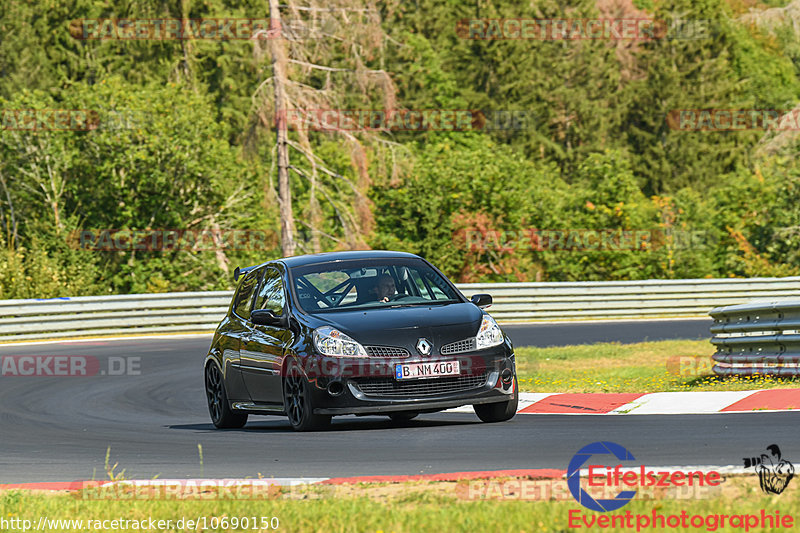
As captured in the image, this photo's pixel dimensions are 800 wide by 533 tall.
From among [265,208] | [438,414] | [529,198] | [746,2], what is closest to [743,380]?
[438,414]

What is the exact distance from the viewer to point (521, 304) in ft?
96.6

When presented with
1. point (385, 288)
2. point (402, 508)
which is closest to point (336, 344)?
point (385, 288)

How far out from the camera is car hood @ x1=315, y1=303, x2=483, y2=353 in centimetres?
1037

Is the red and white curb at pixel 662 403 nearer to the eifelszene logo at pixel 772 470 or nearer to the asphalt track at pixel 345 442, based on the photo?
the asphalt track at pixel 345 442

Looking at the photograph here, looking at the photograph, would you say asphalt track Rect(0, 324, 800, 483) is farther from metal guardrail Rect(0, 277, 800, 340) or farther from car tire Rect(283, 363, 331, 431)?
metal guardrail Rect(0, 277, 800, 340)

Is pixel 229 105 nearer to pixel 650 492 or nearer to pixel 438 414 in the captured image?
pixel 438 414

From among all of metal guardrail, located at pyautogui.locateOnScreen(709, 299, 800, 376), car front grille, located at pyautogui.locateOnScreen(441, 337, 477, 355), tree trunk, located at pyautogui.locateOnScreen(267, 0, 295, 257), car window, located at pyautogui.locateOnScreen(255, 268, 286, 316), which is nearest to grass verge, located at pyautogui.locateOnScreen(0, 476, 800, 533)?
car front grille, located at pyautogui.locateOnScreen(441, 337, 477, 355)

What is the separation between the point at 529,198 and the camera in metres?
43.0

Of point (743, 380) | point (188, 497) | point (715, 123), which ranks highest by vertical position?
point (188, 497)

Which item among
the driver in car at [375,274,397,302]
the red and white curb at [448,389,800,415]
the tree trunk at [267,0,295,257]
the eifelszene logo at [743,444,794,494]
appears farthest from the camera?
the tree trunk at [267,0,295,257]

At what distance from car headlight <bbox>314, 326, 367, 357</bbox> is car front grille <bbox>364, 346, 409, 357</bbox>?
0.16 feet

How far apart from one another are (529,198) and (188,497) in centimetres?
3617

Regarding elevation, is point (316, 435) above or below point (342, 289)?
below

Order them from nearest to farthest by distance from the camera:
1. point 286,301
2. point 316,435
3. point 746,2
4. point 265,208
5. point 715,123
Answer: point 316,435 → point 286,301 → point 265,208 → point 715,123 → point 746,2
